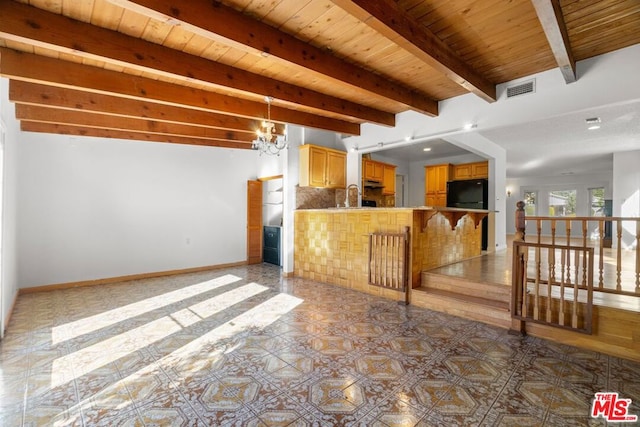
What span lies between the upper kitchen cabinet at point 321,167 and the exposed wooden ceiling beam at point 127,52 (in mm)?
1512

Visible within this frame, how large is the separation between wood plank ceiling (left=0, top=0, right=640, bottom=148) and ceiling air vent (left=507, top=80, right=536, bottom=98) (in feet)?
0.41

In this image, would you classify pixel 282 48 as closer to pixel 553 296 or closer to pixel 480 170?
pixel 553 296

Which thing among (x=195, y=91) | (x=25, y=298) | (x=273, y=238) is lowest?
(x=25, y=298)

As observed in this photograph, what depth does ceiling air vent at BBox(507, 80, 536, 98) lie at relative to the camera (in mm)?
3492

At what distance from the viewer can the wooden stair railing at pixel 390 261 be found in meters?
3.89

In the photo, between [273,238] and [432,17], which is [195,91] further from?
[273,238]

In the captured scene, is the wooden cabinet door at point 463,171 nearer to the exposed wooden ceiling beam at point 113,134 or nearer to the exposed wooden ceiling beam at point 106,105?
the exposed wooden ceiling beam at point 113,134

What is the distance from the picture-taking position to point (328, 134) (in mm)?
5926

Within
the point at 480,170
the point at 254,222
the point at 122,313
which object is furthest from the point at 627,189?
the point at 122,313

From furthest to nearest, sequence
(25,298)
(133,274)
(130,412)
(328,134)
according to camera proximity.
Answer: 1. (328,134)
2. (133,274)
3. (25,298)
4. (130,412)

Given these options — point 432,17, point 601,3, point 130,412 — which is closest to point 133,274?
point 130,412

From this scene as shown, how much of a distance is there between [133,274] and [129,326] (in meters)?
2.69

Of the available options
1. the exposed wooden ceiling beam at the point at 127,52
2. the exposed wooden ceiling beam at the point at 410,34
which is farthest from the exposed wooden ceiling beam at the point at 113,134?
the exposed wooden ceiling beam at the point at 410,34

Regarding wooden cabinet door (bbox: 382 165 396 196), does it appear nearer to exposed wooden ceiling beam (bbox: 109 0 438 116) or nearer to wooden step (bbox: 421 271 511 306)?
wooden step (bbox: 421 271 511 306)
